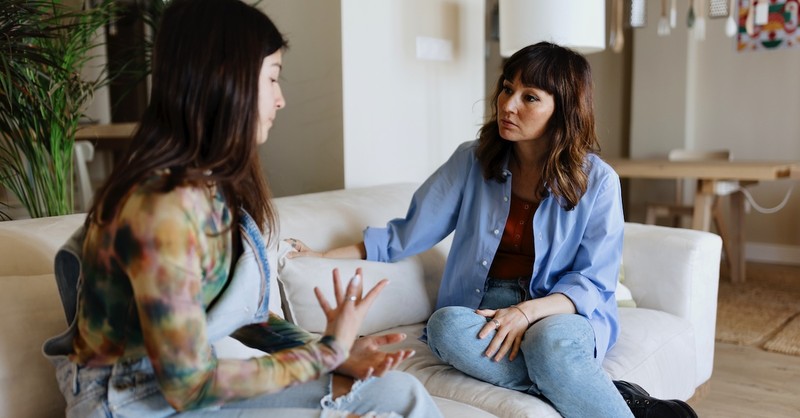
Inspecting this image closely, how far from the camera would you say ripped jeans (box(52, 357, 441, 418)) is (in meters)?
1.05

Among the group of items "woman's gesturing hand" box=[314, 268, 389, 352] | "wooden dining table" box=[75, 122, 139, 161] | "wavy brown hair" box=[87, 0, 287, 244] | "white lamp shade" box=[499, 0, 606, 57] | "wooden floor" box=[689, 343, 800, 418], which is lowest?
"wooden floor" box=[689, 343, 800, 418]

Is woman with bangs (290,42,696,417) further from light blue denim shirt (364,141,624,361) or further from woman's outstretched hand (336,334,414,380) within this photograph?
woman's outstretched hand (336,334,414,380)

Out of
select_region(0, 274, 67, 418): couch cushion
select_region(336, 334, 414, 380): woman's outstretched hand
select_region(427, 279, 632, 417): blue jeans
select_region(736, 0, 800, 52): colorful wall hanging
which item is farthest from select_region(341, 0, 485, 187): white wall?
select_region(736, 0, 800, 52): colorful wall hanging

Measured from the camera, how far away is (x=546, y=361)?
1568mm

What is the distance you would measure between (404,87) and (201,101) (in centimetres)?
192

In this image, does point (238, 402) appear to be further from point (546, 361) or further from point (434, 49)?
point (434, 49)

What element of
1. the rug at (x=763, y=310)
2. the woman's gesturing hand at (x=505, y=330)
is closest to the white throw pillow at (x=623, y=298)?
the woman's gesturing hand at (x=505, y=330)

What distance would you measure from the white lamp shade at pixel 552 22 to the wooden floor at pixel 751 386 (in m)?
1.30

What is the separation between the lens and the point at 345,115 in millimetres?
2650

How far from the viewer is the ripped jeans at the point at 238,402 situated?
41.3 inches

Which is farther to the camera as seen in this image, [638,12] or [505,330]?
[638,12]

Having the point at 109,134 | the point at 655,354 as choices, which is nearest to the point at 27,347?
the point at 655,354

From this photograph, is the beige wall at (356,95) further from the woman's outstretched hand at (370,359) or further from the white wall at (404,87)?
the woman's outstretched hand at (370,359)

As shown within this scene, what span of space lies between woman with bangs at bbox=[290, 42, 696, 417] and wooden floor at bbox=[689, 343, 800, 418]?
828 mm
